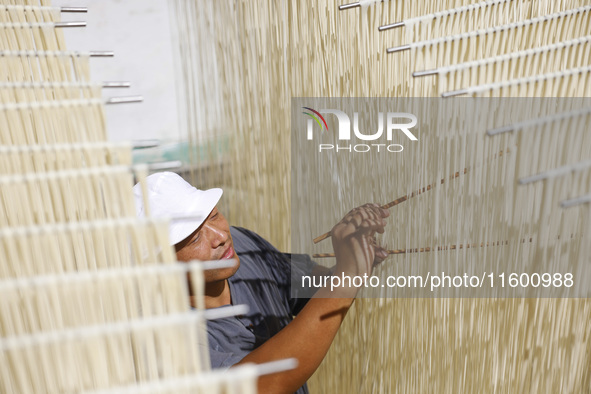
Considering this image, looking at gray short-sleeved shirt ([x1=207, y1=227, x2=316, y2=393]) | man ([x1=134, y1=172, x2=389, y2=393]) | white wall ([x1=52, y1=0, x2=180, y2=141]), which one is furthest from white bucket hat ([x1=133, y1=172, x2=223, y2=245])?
white wall ([x1=52, y1=0, x2=180, y2=141])

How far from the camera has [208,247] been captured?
1243 millimetres

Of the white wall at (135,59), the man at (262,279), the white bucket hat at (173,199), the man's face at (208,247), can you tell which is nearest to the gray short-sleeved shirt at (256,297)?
the man at (262,279)

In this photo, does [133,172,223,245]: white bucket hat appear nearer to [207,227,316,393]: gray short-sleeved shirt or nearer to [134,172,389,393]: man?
[134,172,389,393]: man

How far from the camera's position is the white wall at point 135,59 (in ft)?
11.1

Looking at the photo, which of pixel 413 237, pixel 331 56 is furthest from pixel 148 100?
pixel 413 237

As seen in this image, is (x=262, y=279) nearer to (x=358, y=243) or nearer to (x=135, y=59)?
(x=358, y=243)

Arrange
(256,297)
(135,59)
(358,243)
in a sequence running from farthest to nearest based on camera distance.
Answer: (135,59) < (256,297) < (358,243)

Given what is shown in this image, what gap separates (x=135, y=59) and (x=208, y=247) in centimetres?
259

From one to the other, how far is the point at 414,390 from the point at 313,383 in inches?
21.0

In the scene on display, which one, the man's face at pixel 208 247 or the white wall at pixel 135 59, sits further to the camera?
the white wall at pixel 135 59

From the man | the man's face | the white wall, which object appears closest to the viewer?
the man

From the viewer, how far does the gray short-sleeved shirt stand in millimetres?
1271

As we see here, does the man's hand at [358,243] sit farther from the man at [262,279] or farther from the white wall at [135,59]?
the white wall at [135,59]

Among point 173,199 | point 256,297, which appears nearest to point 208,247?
point 173,199
